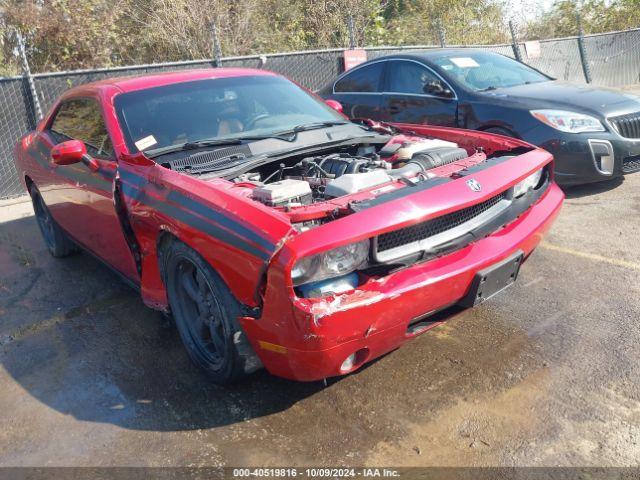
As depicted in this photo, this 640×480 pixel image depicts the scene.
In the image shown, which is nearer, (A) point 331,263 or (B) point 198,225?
(A) point 331,263

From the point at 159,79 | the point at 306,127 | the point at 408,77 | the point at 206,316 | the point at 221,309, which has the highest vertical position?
the point at 159,79

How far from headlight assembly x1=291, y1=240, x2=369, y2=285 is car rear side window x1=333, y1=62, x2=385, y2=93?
4975 mm

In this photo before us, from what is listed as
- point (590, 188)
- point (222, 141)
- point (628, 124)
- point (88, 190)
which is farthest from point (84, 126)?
point (628, 124)

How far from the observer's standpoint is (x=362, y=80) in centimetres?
718

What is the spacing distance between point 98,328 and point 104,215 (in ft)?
2.56

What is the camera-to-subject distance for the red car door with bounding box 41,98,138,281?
353cm

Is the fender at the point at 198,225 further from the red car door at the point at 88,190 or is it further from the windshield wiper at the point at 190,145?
the red car door at the point at 88,190

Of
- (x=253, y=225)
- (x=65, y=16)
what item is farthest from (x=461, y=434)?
(x=65, y=16)

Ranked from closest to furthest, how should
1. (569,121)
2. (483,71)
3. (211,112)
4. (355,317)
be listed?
(355,317), (211,112), (569,121), (483,71)

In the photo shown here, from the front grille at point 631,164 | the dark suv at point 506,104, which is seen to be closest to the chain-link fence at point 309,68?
the dark suv at point 506,104

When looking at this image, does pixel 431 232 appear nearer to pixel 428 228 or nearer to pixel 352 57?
pixel 428 228

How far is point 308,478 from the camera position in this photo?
228 centimetres

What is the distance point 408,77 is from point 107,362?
15.8 ft

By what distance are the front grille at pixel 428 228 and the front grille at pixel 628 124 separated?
3.40 metres
